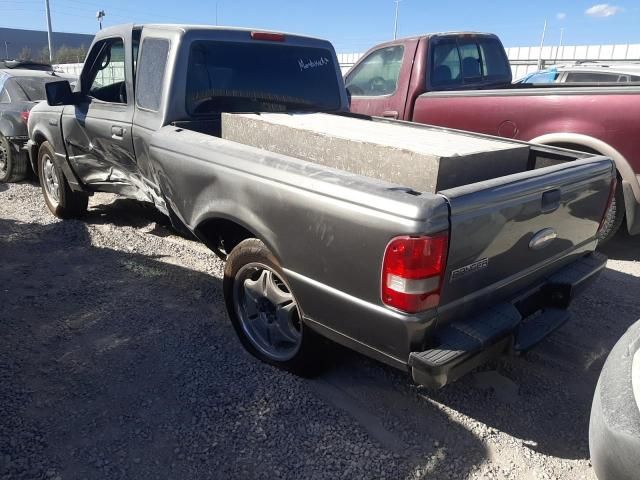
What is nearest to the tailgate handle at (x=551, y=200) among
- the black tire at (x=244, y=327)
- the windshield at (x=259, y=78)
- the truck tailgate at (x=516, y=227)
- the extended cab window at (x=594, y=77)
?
the truck tailgate at (x=516, y=227)

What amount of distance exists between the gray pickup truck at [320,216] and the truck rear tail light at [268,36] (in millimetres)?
15

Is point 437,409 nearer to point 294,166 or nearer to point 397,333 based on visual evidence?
point 397,333

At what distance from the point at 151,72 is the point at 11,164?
458 cm

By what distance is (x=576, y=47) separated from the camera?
22.2m

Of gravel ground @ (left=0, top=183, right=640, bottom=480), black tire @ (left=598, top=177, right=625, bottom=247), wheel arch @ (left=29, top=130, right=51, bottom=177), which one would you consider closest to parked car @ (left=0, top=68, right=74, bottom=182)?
wheel arch @ (left=29, top=130, right=51, bottom=177)

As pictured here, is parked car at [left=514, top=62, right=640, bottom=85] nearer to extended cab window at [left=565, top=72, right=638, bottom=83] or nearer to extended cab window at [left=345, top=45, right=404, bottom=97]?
extended cab window at [left=565, top=72, right=638, bottom=83]

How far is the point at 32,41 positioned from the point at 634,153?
7316 cm

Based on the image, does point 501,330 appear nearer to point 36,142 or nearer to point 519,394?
point 519,394

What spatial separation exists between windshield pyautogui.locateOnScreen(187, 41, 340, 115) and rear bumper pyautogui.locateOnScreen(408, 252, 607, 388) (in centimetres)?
246

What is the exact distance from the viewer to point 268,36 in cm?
420

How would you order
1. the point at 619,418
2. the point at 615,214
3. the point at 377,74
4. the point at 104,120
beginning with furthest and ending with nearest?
the point at 377,74
the point at 615,214
the point at 104,120
the point at 619,418

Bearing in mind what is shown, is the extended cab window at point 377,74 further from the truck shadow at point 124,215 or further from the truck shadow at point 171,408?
the truck shadow at point 171,408

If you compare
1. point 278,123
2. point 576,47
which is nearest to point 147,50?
point 278,123

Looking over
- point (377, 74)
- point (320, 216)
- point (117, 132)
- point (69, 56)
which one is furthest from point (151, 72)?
point (69, 56)
